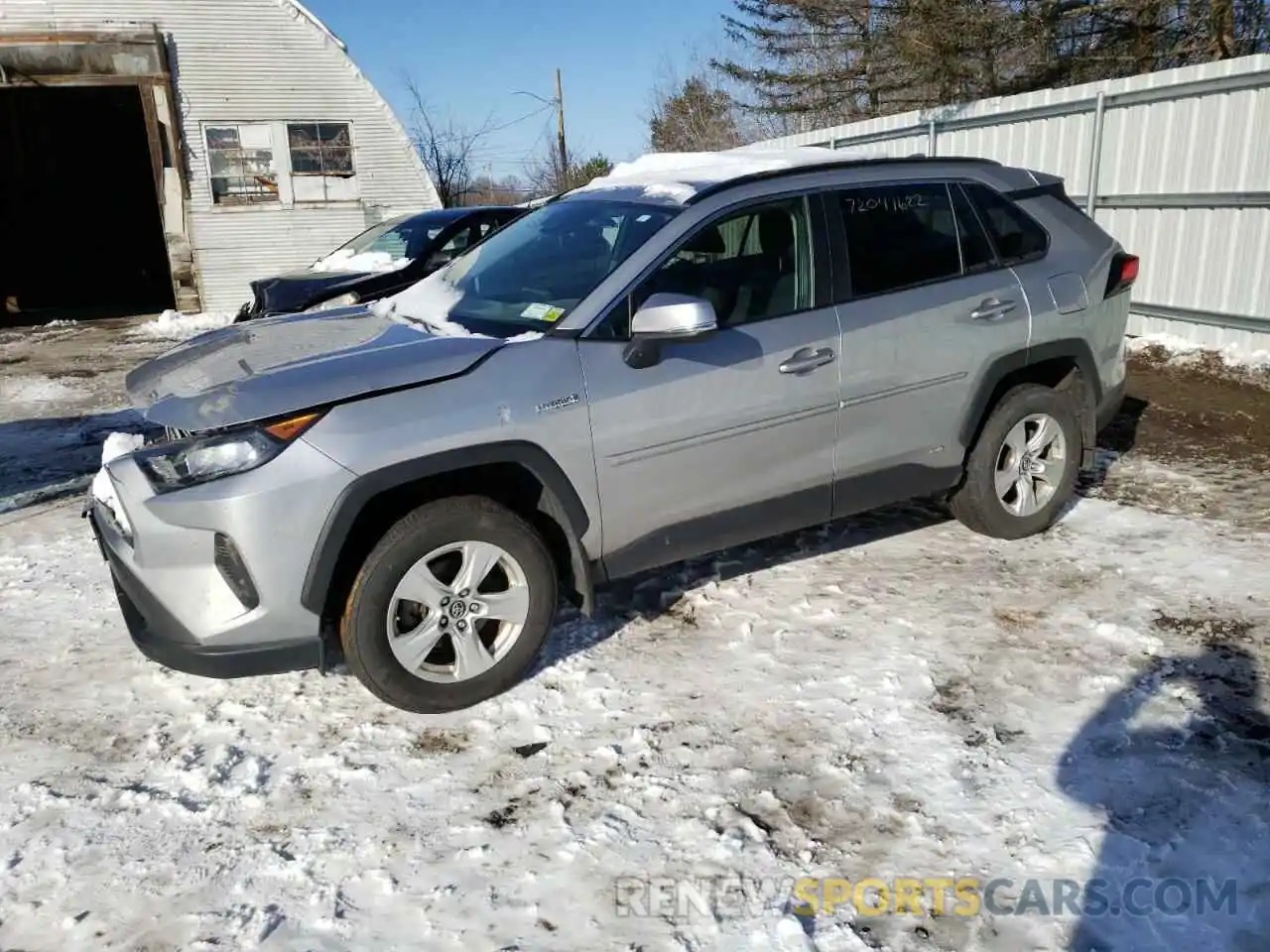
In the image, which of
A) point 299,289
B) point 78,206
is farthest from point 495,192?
point 299,289

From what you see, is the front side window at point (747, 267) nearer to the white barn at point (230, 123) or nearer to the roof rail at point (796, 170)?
the roof rail at point (796, 170)

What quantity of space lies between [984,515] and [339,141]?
15.2 m

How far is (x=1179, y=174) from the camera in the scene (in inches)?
348

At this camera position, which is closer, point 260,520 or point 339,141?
point 260,520

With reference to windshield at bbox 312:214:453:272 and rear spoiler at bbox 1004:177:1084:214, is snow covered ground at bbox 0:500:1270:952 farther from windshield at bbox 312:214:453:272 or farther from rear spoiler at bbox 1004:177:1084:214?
windshield at bbox 312:214:453:272

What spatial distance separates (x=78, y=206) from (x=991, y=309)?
22.1 metres

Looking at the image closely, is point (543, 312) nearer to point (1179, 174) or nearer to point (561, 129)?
point (1179, 174)

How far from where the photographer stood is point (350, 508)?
3156 millimetres

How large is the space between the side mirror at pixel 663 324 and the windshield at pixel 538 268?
31 cm

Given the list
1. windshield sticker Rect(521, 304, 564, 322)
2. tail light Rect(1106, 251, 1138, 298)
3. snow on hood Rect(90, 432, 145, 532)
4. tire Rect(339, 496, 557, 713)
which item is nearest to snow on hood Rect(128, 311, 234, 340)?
snow on hood Rect(90, 432, 145, 532)

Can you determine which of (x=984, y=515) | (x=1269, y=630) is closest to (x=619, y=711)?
(x=984, y=515)

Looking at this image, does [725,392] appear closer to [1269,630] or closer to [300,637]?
[300,637]

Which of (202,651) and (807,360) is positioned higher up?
(807,360)

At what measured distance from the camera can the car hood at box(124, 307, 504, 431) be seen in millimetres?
3145
